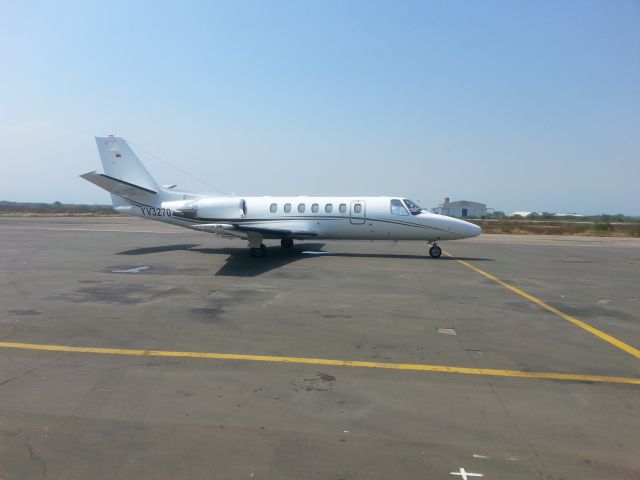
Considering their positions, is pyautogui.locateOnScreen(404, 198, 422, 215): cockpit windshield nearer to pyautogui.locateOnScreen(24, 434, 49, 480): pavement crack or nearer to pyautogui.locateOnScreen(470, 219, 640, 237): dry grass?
pyautogui.locateOnScreen(24, 434, 49, 480): pavement crack

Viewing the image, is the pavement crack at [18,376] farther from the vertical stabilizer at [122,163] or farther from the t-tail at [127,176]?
the vertical stabilizer at [122,163]

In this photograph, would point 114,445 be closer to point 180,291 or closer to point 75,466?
point 75,466

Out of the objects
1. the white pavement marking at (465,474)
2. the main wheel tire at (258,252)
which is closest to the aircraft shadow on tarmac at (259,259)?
the main wheel tire at (258,252)

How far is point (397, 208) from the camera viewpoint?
19984 millimetres

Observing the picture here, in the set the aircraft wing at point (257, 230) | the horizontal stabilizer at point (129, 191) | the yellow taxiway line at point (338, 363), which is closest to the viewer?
the yellow taxiway line at point (338, 363)

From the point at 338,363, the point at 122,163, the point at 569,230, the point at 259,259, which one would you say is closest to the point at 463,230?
the point at 259,259

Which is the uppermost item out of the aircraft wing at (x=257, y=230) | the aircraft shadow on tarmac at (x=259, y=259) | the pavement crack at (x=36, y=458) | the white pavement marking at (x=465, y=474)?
the aircraft wing at (x=257, y=230)

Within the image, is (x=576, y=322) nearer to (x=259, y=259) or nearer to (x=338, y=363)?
(x=338, y=363)

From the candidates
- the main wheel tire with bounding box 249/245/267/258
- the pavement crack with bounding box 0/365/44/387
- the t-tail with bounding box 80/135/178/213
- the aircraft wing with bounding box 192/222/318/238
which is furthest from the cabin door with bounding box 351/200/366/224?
the pavement crack with bounding box 0/365/44/387

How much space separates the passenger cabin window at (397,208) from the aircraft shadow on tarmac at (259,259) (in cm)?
187

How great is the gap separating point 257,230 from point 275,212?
3.47 meters

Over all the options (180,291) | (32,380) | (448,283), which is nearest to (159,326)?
(32,380)

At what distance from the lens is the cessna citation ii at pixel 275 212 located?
19.8 m

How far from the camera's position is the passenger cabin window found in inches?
784
